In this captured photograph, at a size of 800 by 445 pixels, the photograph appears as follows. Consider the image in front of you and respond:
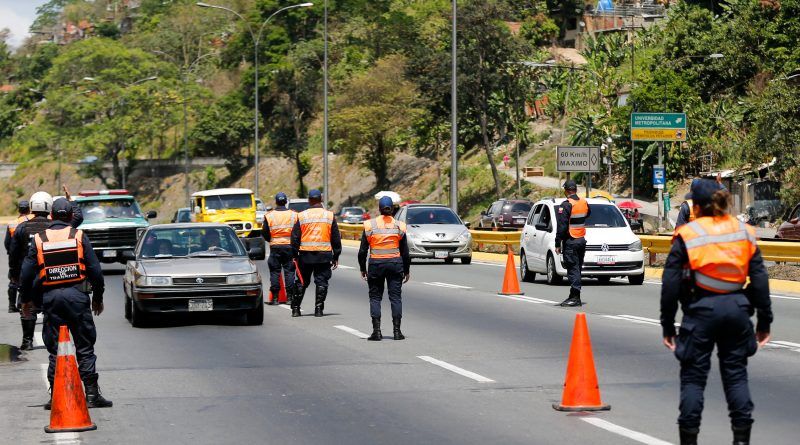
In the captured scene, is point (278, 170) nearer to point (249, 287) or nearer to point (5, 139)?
point (5, 139)

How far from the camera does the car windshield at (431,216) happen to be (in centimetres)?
3588

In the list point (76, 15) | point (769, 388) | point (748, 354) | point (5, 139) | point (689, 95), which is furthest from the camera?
point (76, 15)

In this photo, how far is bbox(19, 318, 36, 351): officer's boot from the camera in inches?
618

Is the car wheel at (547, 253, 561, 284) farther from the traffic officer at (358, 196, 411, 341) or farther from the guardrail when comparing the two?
the traffic officer at (358, 196, 411, 341)

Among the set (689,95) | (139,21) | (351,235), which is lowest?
(351,235)

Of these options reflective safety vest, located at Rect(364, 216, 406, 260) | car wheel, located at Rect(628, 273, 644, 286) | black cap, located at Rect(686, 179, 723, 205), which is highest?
black cap, located at Rect(686, 179, 723, 205)

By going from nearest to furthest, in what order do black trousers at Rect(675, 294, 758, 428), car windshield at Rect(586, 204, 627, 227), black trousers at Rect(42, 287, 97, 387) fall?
black trousers at Rect(675, 294, 758, 428) < black trousers at Rect(42, 287, 97, 387) < car windshield at Rect(586, 204, 627, 227)

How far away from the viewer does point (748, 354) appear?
7797mm

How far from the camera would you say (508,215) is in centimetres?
5719

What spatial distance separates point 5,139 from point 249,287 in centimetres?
13885

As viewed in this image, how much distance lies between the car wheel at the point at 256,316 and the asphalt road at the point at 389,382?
0.25 m

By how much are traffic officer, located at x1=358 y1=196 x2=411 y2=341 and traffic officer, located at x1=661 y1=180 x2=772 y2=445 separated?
8312 millimetres

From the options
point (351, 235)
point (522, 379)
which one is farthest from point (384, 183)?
point (522, 379)

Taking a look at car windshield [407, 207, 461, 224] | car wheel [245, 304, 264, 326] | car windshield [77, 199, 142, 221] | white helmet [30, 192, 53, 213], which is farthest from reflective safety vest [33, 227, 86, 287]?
car windshield [407, 207, 461, 224]
